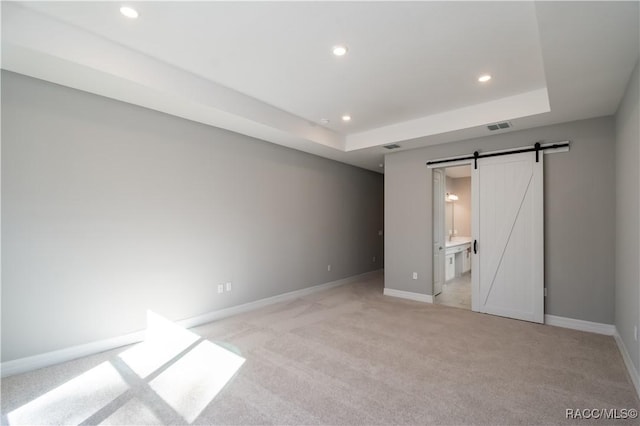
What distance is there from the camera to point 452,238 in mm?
8078

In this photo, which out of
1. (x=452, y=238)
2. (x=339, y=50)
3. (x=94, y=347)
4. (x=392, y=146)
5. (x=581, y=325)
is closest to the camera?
(x=339, y=50)

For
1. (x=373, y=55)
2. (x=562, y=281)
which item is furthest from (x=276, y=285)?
(x=562, y=281)

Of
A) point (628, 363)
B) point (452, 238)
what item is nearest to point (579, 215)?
point (628, 363)

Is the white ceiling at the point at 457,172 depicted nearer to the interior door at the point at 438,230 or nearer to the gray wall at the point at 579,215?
the interior door at the point at 438,230

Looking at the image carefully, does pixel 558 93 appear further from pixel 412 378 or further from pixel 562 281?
pixel 412 378

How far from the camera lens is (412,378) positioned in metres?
2.67

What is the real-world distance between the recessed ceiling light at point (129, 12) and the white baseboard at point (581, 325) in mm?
5614

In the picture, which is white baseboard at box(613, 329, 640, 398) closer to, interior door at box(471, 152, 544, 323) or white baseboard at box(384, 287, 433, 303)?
interior door at box(471, 152, 544, 323)

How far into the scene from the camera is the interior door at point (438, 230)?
530 centimetres

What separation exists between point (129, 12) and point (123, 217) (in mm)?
2059

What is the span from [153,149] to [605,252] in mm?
5623

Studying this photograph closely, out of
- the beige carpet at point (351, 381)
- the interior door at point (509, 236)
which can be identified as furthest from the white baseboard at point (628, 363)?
the interior door at point (509, 236)

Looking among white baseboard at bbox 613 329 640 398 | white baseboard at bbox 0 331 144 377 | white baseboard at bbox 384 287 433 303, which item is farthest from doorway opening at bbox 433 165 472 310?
white baseboard at bbox 0 331 144 377

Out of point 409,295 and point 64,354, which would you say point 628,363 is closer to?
point 409,295
